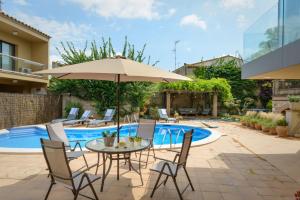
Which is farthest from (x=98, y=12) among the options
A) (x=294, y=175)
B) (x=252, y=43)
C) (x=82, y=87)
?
(x=294, y=175)

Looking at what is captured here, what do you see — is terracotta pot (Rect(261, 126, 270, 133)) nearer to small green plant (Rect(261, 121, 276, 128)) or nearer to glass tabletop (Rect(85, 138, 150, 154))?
small green plant (Rect(261, 121, 276, 128))

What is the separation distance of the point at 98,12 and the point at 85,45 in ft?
12.7

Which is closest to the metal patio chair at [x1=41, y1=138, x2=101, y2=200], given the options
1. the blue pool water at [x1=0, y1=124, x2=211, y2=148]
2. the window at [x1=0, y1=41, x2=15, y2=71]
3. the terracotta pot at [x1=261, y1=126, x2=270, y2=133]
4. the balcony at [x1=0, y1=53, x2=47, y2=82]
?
the blue pool water at [x1=0, y1=124, x2=211, y2=148]

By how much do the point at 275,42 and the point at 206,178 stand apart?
4468mm

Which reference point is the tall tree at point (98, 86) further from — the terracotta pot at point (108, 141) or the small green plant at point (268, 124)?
the terracotta pot at point (108, 141)

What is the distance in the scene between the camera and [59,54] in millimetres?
18172

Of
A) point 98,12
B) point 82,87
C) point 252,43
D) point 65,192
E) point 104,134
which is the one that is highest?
point 98,12

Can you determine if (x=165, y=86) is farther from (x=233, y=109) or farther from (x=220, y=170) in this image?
(x=220, y=170)

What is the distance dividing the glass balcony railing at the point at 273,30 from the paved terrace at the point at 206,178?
3.08m

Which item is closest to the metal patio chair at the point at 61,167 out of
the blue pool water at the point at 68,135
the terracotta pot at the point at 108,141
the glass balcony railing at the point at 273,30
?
the terracotta pot at the point at 108,141

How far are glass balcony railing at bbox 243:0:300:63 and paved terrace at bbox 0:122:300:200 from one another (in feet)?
10.1

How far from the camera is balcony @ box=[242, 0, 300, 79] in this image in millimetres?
6090

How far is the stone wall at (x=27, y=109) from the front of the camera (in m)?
12.8

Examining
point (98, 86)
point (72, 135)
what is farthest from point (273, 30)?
point (98, 86)
